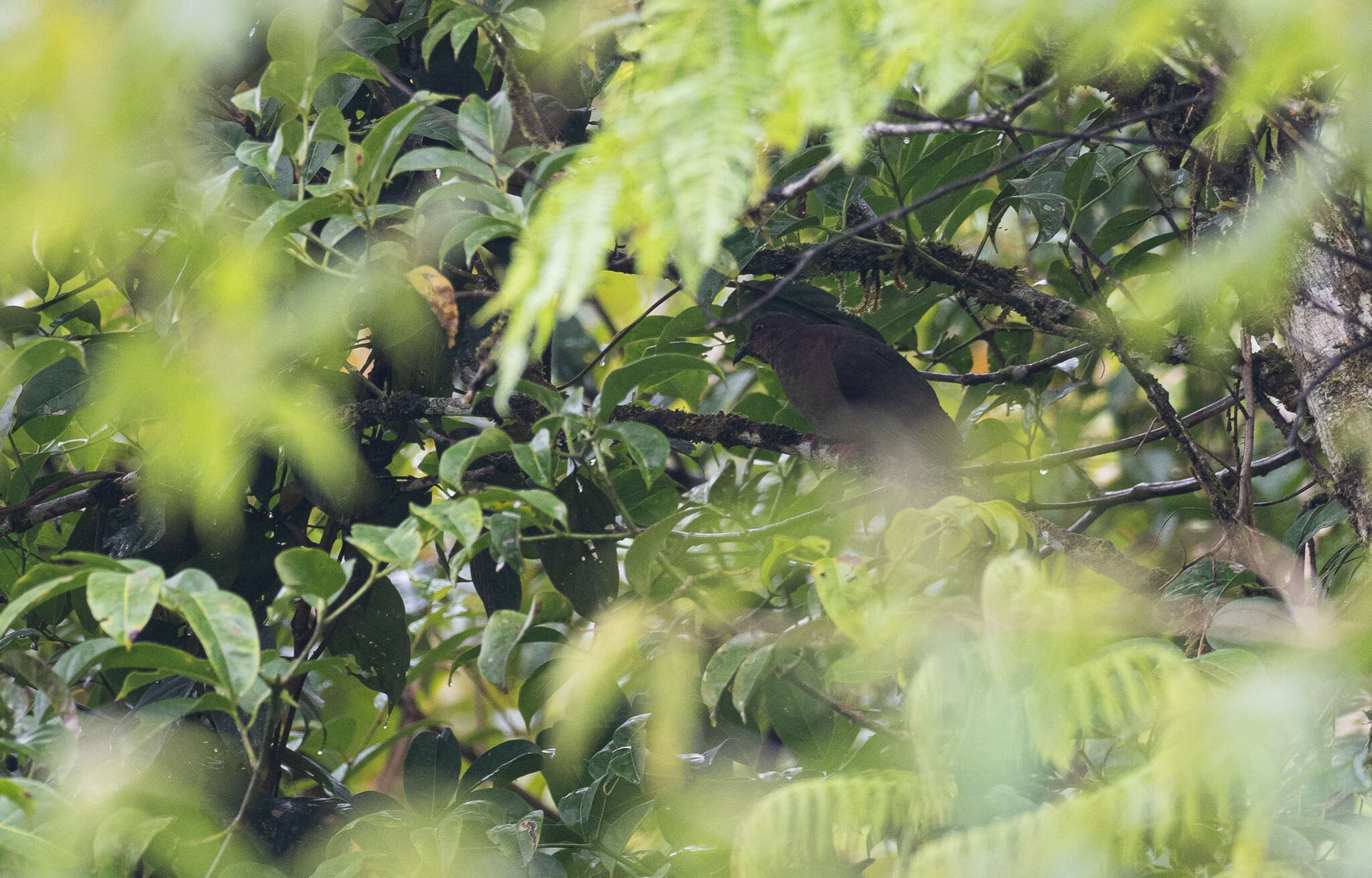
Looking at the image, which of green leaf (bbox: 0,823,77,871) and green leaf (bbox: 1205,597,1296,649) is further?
green leaf (bbox: 1205,597,1296,649)

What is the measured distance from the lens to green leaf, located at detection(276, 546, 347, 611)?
1.22 m

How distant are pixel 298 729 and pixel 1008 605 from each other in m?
2.41

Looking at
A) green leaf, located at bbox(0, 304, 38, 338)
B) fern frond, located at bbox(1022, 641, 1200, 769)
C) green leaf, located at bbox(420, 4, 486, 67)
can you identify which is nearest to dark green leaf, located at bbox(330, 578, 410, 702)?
green leaf, located at bbox(0, 304, 38, 338)

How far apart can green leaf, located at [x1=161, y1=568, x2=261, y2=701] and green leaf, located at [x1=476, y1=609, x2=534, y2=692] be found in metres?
0.33

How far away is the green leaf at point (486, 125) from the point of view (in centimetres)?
136

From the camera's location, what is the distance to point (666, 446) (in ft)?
4.83

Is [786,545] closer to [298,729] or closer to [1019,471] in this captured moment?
[1019,471]

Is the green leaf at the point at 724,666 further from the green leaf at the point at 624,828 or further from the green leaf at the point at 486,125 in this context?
the green leaf at the point at 486,125

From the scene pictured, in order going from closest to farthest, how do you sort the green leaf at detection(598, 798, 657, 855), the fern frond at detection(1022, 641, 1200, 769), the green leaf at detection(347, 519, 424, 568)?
the fern frond at detection(1022, 641, 1200, 769) < the green leaf at detection(347, 519, 424, 568) < the green leaf at detection(598, 798, 657, 855)

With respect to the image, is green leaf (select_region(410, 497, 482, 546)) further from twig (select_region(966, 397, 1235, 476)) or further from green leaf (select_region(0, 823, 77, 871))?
twig (select_region(966, 397, 1235, 476))

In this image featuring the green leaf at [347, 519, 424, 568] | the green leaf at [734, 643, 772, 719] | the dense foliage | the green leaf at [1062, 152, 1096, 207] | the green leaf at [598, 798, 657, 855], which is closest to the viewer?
the dense foliage

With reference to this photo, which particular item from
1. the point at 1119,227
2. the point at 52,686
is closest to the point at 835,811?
the point at 52,686

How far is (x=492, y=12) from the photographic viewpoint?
4.99ft

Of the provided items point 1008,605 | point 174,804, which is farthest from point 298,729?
point 1008,605
